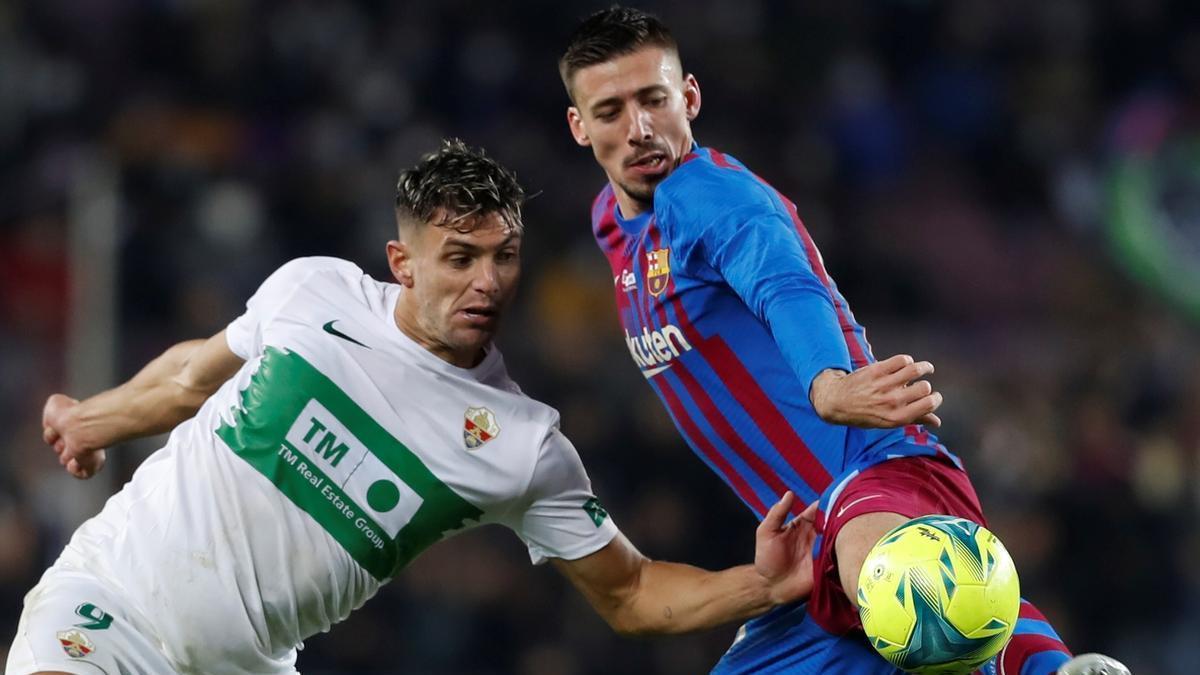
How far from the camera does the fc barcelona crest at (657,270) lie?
453cm

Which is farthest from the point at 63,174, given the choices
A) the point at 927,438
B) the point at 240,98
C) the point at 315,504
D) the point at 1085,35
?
the point at 1085,35

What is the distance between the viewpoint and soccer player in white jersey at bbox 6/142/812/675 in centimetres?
453

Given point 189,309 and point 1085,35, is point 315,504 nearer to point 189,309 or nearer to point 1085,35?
point 189,309

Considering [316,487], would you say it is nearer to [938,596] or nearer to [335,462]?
[335,462]

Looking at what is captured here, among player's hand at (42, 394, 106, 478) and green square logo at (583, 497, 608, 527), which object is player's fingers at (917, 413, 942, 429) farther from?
player's hand at (42, 394, 106, 478)

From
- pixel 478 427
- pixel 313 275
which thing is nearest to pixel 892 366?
pixel 478 427

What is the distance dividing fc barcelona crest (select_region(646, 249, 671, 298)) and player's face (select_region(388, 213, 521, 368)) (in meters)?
0.37

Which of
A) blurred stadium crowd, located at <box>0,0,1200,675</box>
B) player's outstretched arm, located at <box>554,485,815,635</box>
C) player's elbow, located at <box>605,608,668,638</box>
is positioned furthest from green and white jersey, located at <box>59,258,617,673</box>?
blurred stadium crowd, located at <box>0,0,1200,675</box>

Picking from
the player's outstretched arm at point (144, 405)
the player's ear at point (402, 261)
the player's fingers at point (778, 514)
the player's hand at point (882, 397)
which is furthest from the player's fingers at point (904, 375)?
the player's outstretched arm at point (144, 405)

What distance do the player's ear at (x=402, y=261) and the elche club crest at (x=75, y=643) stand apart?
1283 mm

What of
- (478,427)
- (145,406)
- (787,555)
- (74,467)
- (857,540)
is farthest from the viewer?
(74,467)

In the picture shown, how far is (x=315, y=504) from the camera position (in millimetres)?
4578

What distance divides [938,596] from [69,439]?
2781 millimetres

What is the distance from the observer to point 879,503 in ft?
13.4
